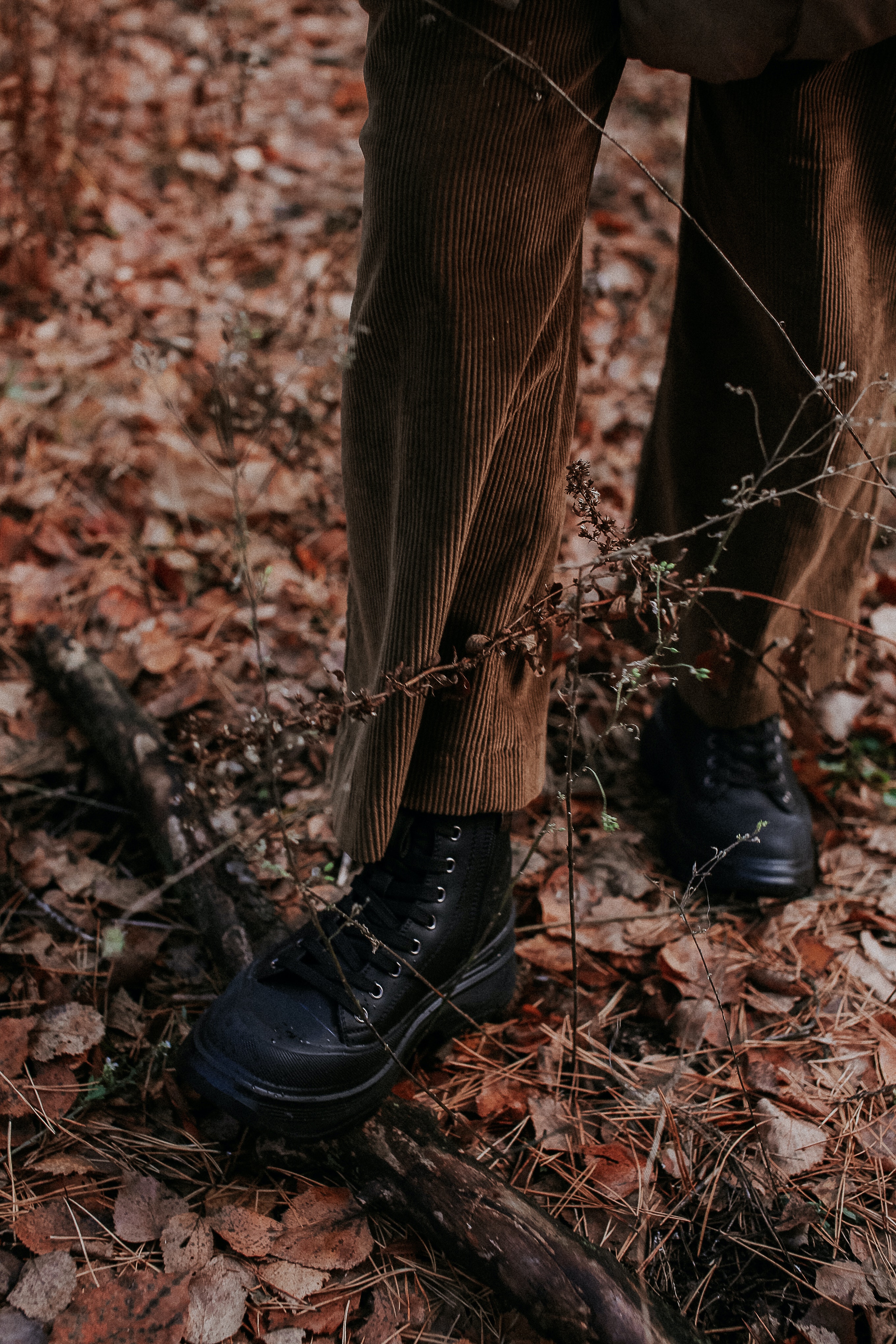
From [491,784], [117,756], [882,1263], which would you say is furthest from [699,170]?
[882,1263]

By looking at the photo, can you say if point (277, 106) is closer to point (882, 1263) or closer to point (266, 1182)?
point (266, 1182)

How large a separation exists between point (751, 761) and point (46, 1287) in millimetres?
1368

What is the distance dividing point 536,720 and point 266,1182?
29.8 inches

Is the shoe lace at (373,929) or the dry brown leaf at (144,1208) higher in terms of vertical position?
the shoe lace at (373,929)

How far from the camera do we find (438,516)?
1.09 m

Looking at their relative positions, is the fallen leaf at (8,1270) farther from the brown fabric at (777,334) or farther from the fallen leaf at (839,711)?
the fallen leaf at (839,711)

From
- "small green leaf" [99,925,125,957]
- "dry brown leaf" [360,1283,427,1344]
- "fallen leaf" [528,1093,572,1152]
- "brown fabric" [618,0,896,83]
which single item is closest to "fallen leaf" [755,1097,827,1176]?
"fallen leaf" [528,1093,572,1152]

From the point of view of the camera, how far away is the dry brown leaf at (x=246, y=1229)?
1.13m

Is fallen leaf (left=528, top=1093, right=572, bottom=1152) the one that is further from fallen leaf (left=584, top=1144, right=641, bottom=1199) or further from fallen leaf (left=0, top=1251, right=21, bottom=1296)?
fallen leaf (left=0, top=1251, right=21, bottom=1296)

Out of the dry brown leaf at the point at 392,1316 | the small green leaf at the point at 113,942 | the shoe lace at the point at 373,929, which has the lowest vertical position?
the dry brown leaf at the point at 392,1316

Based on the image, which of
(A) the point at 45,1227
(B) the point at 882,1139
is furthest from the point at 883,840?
(A) the point at 45,1227

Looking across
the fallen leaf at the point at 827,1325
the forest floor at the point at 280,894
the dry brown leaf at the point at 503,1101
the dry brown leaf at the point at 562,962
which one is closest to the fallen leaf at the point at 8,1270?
the forest floor at the point at 280,894

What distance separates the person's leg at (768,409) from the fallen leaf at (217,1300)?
100 centimetres

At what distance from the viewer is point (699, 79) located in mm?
1209
